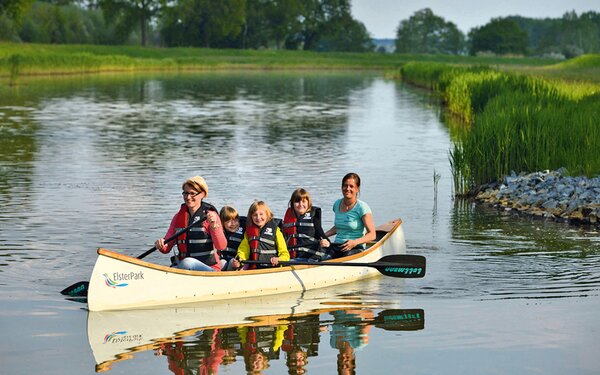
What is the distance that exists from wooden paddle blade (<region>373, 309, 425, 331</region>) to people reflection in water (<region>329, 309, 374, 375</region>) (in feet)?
0.38

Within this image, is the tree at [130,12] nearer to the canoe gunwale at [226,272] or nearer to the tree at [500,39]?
the tree at [500,39]

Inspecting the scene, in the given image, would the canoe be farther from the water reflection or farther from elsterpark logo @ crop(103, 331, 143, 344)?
the water reflection

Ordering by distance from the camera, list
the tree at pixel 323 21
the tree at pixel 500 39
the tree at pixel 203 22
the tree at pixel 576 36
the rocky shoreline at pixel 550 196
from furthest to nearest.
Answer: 1. the tree at pixel 576 36
2. the tree at pixel 500 39
3. the tree at pixel 323 21
4. the tree at pixel 203 22
5. the rocky shoreline at pixel 550 196

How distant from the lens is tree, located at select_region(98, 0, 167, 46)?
118 meters

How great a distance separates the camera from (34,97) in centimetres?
4838

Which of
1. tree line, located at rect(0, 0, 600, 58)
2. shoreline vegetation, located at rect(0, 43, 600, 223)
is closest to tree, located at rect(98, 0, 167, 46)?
tree line, located at rect(0, 0, 600, 58)

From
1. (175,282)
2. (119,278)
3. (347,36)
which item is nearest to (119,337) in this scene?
(119,278)

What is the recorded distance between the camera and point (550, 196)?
18297 millimetres

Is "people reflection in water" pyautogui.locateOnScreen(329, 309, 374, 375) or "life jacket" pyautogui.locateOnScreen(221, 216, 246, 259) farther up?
"life jacket" pyautogui.locateOnScreen(221, 216, 246, 259)

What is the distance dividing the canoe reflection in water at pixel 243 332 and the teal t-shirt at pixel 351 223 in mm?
1507

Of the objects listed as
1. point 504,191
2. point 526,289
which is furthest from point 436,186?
point 526,289

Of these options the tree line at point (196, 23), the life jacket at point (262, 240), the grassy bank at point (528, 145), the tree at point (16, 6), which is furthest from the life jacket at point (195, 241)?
the tree line at point (196, 23)

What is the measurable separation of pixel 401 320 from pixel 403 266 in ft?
5.71

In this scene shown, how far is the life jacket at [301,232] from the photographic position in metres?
13.0
